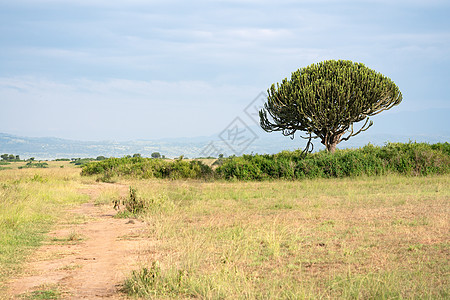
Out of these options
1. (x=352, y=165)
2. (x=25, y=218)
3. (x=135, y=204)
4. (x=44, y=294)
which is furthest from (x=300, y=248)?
(x=352, y=165)

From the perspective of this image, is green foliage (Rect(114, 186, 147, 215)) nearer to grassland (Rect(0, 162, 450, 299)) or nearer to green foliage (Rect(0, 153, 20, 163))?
grassland (Rect(0, 162, 450, 299))

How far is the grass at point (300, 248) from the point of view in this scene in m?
5.03

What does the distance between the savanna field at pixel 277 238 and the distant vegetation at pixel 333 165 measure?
3.28 ft

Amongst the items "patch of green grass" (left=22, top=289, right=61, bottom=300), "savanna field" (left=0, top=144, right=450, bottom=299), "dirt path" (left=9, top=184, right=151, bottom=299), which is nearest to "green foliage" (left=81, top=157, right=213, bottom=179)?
"savanna field" (left=0, top=144, right=450, bottom=299)

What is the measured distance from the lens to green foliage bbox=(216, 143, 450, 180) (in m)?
21.7

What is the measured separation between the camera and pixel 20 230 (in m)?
9.90

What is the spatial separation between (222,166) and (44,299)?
745 inches

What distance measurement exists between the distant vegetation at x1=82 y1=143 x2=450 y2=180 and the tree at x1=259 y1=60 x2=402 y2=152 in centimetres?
267

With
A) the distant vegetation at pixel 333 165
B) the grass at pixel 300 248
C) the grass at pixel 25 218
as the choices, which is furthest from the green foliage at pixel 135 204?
the distant vegetation at pixel 333 165

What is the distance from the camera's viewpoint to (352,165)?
71.3ft

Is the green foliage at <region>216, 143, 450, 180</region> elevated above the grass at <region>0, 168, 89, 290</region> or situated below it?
above

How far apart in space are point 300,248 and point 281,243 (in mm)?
472

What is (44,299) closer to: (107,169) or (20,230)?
(20,230)

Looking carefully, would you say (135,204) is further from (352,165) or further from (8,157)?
(8,157)
